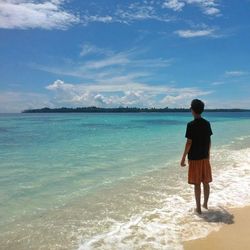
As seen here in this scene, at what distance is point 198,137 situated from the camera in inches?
243

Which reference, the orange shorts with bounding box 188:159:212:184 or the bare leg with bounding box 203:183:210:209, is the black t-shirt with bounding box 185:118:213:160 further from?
the bare leg with bounding box 203:183:210:209

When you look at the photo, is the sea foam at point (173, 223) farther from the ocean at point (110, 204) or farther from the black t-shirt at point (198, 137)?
the black t-shirt at point (198, 137)

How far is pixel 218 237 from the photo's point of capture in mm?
5246

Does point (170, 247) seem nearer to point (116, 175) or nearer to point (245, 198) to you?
point (245, 198)

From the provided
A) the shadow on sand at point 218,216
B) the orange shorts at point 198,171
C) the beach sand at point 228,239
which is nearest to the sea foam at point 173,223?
the shadow on sand at point 218,216

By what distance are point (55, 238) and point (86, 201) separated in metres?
2.29

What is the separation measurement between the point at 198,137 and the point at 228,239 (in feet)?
5.89

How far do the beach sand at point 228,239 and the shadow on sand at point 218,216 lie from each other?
146 mm

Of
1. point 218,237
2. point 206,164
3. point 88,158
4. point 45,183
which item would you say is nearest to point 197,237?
point 218,237

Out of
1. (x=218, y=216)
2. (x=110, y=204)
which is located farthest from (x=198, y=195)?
(x=110, y=204)

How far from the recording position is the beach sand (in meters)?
4.90

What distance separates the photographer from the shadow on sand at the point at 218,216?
19.7 feet

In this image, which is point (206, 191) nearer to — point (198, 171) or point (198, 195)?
point (198, 195)

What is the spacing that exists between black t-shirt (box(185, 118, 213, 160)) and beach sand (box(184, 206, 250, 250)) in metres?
1.26
